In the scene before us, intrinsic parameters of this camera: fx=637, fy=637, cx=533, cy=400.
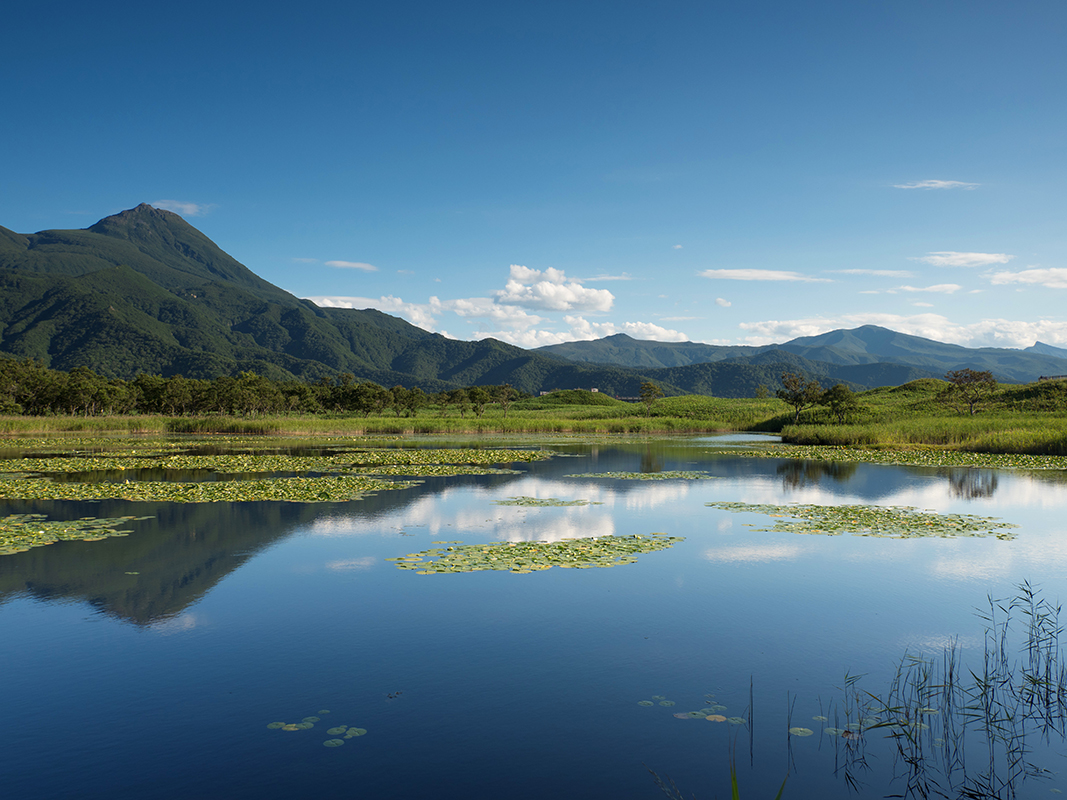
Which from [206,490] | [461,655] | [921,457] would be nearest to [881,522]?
[461,655]

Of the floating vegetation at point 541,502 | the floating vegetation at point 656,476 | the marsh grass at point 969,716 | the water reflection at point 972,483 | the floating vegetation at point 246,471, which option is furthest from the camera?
the floating vegetation at point 656,476

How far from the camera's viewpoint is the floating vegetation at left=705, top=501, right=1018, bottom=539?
765 inches

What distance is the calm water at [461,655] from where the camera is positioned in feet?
22.6

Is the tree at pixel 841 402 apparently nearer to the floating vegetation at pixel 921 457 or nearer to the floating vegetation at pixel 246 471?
the floating vegetation at pixel 921 457

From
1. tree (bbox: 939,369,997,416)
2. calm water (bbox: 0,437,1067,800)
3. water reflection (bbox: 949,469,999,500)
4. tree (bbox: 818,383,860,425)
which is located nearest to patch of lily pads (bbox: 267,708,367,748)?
calm water (bbox: 0,437,1067,800)

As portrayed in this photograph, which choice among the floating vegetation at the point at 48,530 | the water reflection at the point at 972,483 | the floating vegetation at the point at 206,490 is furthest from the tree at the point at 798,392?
the floating vegetation at the point at 48,530

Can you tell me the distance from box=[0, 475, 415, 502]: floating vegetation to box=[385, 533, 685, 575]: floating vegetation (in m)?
10.3

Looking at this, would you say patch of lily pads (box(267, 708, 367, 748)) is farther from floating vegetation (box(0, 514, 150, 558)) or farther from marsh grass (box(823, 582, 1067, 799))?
floating vegetation (box(0, 514, 150, 558))

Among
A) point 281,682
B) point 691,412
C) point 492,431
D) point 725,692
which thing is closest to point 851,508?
point 725,692

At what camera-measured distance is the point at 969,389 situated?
70.6 meters

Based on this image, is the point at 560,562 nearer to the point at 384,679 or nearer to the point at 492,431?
the point at 384,679

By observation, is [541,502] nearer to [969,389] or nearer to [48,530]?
[48,530]

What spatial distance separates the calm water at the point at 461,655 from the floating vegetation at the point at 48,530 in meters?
0.65

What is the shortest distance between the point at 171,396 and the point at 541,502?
98628mm
